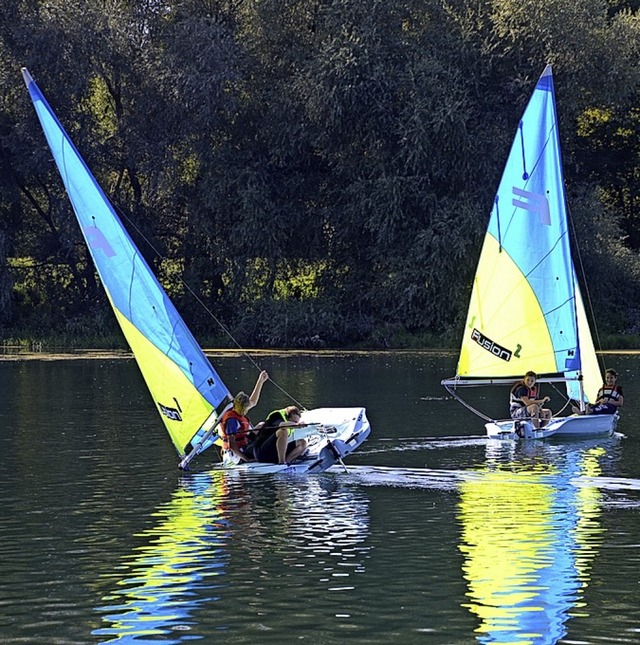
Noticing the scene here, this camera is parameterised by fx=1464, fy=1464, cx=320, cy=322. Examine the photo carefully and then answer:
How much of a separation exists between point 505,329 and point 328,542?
11.6m

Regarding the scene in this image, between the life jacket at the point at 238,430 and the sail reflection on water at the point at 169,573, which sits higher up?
the life jacket at the point at 238,430

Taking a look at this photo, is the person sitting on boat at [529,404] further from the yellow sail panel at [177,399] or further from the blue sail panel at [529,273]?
the yellow sail panel at [177,399]

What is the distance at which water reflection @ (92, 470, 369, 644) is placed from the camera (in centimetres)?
1072

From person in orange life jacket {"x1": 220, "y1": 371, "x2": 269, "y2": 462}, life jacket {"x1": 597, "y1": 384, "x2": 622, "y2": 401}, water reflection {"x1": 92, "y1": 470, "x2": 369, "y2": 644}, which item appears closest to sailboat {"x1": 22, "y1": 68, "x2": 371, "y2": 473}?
person in orange life jacket {"x1": 220, "y1": 371, "x2": 269, "y2": 462}

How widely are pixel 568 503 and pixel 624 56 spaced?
1219 inches

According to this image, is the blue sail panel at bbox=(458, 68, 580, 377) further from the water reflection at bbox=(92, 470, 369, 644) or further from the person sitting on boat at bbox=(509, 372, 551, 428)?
the water reflection at bbox=(92, 470, 369, 644)

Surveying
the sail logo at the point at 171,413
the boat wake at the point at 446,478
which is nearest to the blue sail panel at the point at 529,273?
the boat wake at the point at 446,478

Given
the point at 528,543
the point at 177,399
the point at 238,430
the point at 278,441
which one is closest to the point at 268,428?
the point at 278,441

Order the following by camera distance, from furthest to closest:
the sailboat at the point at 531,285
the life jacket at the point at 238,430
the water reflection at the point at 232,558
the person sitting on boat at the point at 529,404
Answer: the sailboat at the point at 531,285, the person sitting on boat at the point at 529,404, the life jacket at the point at 238,430, the water reflection at the point at 232,558

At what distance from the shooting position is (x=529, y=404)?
→ 22.8 meters

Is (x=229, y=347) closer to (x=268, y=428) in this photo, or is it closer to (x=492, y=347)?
(x=492, y=347)

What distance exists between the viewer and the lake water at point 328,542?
10.5 metres

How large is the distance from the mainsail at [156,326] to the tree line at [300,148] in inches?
935

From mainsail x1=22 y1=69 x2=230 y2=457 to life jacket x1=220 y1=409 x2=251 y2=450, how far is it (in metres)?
0.44
